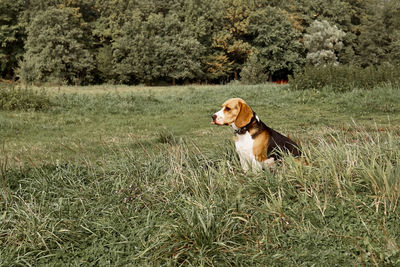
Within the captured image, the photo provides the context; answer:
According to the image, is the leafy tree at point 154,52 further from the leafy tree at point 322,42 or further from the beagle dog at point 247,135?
the beagle dog at point 247,135

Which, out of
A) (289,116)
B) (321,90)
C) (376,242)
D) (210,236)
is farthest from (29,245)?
(321,90)

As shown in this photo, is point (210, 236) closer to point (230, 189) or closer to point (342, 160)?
point (230, 189)

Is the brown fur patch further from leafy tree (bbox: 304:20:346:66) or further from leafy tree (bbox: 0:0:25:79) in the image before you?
leafy tree (bbox: 304:20:346:66)

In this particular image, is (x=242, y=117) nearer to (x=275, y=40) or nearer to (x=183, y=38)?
(x=183, y=38)

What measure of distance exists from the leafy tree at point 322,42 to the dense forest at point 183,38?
0.38 feet

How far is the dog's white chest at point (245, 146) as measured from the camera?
4630 mm

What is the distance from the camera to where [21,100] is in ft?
42.2

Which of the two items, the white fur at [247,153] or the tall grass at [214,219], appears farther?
the white fur at [247,153]

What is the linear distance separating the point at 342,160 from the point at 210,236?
202 centimetres

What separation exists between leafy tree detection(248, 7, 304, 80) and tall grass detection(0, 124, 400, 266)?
42969 mm

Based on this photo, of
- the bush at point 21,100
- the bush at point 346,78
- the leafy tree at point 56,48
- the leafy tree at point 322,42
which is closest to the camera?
the bush at point 21,100

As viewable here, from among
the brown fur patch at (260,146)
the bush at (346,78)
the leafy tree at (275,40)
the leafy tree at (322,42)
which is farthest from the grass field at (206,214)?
the leafy tree at (322,42)


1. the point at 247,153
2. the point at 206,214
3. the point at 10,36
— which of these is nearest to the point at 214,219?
the point at 206,214

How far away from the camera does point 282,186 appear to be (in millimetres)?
3938
